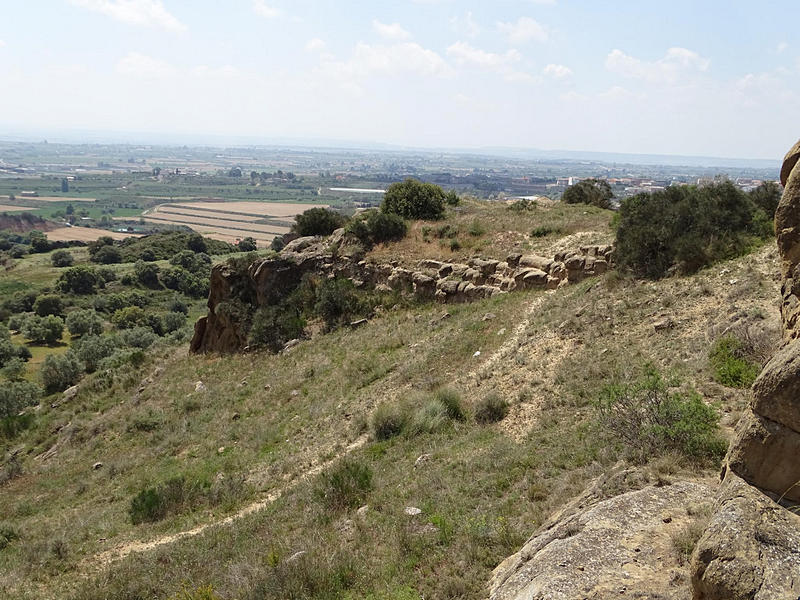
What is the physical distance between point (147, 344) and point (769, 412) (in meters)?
42.6

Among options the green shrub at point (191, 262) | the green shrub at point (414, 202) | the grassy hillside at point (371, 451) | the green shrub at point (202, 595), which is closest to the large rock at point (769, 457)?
the grassy hillside at point (371, 451)

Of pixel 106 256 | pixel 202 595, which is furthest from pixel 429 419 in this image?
pixel 106 256

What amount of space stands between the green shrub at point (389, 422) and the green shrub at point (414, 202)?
1571cm

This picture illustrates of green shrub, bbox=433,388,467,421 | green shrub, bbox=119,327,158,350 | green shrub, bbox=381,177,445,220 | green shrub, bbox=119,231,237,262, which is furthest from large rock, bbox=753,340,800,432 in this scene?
green shrub, bbox=119,231,237,262

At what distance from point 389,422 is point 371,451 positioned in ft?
3.16

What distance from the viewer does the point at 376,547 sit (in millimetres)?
7676

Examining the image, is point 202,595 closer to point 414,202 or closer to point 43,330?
point 414,202

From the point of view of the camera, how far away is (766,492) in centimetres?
466

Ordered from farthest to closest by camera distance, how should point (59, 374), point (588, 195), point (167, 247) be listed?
point (167, 247) → point (588, 195) → point (59, 374)

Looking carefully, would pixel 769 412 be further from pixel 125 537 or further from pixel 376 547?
pixel 125 537

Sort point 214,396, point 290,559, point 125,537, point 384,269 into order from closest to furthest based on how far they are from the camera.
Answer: point 290,559, point 125,537, point 214,396, point 384,269

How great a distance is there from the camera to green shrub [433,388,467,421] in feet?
41.4

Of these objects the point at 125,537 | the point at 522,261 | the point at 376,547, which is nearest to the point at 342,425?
the point at 125,537

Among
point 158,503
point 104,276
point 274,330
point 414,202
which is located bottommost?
point 104,276
